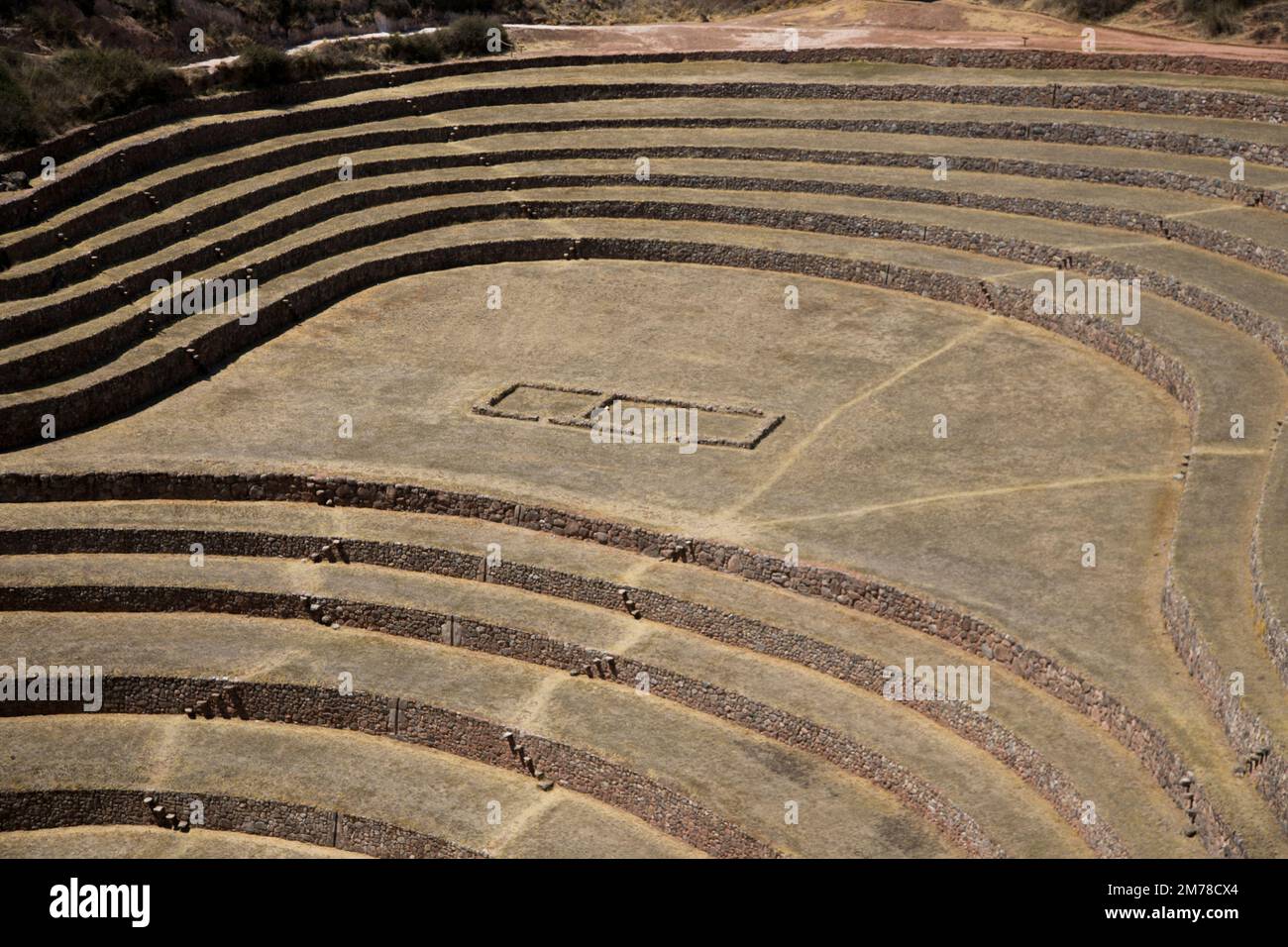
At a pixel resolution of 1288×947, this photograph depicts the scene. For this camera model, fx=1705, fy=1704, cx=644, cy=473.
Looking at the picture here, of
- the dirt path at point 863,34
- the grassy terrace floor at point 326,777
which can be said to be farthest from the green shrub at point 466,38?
the grassy terrace floor at point 326,777

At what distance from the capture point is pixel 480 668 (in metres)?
23.3

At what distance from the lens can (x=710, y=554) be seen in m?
24.0

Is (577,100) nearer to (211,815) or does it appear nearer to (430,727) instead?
(430,727)

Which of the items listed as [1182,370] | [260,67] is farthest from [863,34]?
[1182,370]

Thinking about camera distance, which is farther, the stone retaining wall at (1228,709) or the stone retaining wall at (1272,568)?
the stone retaining wall at (1272,568)

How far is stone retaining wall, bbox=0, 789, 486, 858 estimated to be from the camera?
21.1m

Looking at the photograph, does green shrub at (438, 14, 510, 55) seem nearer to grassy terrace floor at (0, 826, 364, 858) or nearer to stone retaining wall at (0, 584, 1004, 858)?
stone retaining wall at (0, 584, 1004, 858)

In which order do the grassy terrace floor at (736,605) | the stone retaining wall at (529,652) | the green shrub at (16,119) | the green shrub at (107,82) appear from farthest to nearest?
the green shrub at (107,82) → the green shrub at (16,119) → the stone retaining wall at (529,652) → the grassy terrace floor at (736,605)

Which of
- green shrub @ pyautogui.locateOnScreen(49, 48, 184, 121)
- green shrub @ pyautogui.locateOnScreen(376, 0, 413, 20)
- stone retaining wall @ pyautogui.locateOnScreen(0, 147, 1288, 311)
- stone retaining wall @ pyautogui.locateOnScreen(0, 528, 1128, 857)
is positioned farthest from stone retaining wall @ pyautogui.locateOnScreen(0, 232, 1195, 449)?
green shrub @ pyautogui.locateOnScreen(376, 0, 413, 20)

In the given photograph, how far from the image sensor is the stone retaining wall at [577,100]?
34188 millimetres

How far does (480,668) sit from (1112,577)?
8486 mm

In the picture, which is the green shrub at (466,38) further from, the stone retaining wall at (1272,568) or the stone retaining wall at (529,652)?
the stone retaining wall at (1272,568)

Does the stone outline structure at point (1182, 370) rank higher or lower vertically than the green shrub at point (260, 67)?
lower

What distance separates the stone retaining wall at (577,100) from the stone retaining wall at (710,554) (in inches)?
328
